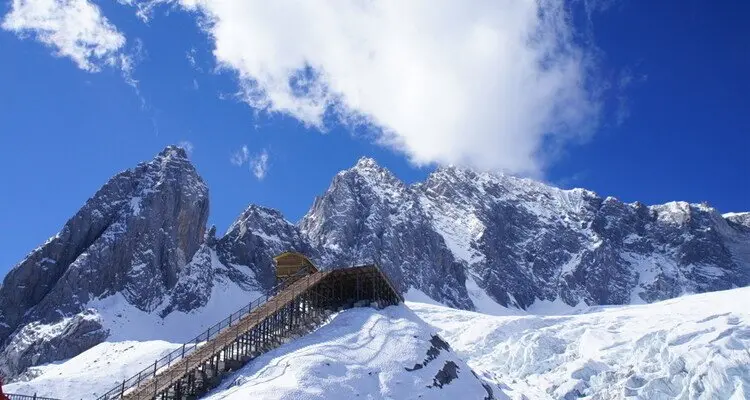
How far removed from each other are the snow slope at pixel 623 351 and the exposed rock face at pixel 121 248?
67.0 m

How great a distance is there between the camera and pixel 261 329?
55.8m

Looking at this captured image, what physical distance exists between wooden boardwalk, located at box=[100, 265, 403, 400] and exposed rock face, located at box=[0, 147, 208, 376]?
84725mm

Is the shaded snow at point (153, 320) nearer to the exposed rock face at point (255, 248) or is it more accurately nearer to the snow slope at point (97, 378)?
the exposed rock face at point (255, 248)

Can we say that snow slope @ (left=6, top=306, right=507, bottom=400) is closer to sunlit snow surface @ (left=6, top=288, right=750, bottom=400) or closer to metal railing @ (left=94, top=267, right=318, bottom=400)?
sunlit snow surface @ (left=6, top=288, right=750, bottom=400)

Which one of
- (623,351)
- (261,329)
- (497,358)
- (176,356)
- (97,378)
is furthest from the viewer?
(497,358)

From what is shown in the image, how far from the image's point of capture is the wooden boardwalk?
154 feet

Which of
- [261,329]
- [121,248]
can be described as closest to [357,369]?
[261,329]

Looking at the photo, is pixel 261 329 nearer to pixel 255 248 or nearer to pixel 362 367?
pixel 362 367

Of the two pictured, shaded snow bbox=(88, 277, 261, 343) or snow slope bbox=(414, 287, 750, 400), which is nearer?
snow slope bbox=(414, 287, 750, 400)

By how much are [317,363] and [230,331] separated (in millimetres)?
7674

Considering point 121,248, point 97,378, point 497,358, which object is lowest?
point 497,358

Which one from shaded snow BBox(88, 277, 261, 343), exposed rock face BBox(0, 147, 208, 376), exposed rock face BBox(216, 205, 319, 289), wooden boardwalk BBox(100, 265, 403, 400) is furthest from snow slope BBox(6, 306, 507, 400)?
exposed rock face BBox(216, 205, 319, 289)

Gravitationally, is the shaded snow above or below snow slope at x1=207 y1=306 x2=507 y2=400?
above

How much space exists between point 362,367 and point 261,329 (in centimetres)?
927
